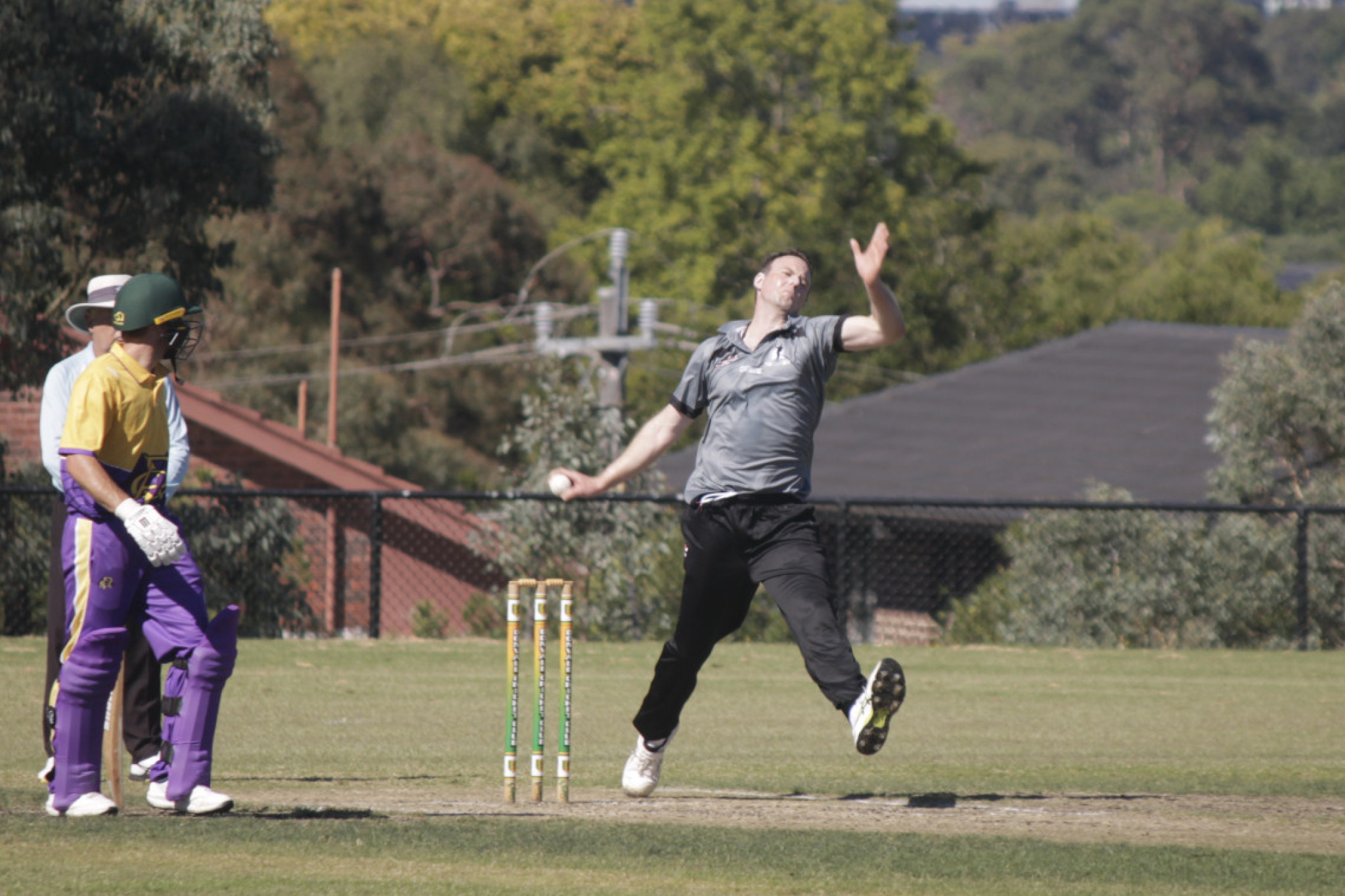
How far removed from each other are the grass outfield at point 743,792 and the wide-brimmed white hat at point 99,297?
1914 millimetres

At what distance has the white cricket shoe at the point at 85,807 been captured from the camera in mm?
6461

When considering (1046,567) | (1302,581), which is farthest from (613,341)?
(1302,581)

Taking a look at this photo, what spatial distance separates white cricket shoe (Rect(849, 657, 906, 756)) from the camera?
259 inches

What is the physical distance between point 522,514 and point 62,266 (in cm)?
500

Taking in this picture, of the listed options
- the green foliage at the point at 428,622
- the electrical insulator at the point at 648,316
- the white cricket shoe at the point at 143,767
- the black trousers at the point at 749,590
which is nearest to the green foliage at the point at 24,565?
the green foliage at the point at 428,622

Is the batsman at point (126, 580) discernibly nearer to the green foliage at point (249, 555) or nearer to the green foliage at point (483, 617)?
the green foliage at point (249, 555)

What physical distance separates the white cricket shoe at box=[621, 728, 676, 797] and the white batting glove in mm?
2262

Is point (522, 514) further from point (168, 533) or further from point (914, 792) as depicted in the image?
point (168, 533)

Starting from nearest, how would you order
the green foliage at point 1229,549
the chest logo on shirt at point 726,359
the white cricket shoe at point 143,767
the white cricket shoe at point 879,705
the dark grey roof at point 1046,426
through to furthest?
the white cricket shoe at point 879,705 → the chest logo on shirt at point 726,359 → the white cricket shoe at point 143,767 → the green foliage at point 1229,549 → the dark grey roof at point 1046,426

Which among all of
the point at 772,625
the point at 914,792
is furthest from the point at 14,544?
the point at 914,792

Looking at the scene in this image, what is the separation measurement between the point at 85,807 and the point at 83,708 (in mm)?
370

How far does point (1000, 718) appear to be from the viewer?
1133 centimetres

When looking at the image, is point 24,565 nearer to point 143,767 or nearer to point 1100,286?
point 143,767

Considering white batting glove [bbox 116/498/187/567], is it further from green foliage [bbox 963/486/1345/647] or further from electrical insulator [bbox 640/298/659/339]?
electrical insulator [bbox 640/298/659/339]
